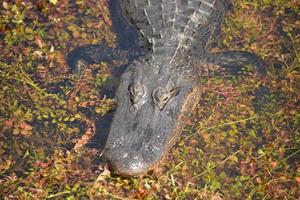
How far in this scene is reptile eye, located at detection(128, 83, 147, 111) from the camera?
4488mm

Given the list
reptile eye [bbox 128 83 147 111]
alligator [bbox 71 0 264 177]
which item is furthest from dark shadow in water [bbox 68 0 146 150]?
reptile eye [bbox 128 83 147 111]

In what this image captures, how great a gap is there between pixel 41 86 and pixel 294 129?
318cm

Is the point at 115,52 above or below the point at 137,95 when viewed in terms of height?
above

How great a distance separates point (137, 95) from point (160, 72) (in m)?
0.54

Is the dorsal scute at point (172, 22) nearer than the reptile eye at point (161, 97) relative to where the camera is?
No

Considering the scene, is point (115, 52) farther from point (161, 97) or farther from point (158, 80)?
point (161, 97)

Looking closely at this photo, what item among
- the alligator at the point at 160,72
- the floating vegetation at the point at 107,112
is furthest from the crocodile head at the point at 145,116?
the floating vegetation at the point at 107,112

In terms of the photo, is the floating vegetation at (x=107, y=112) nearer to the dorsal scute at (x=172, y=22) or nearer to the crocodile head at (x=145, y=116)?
the crocodile head at (x=145, y=116)

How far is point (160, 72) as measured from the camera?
16.1 feet

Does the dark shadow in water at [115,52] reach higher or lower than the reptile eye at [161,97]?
higher

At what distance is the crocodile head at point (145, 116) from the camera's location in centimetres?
400

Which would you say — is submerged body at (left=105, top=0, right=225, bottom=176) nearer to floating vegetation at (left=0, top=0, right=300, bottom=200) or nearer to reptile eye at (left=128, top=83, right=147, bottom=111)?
reptile eye at (left=128, top=83, right=147, bottom=111)

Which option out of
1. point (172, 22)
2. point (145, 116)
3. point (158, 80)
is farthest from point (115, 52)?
point (145, 116)

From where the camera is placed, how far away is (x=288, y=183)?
4613 mm
